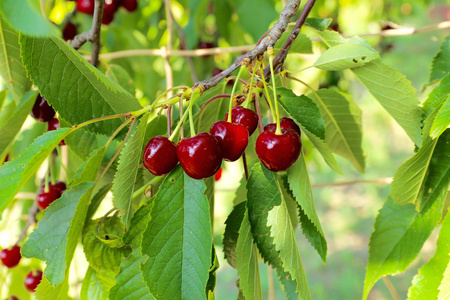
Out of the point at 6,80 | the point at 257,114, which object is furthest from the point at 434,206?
the point at 6,80

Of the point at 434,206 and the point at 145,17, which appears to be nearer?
the point at 434,206

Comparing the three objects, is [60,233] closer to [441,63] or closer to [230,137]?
[230,137]

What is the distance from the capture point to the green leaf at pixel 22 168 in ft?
2.14

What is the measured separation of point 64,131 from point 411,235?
0.69 meters

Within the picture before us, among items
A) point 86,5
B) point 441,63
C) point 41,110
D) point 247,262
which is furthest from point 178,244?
point 86,5

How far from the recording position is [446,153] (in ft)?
2.56

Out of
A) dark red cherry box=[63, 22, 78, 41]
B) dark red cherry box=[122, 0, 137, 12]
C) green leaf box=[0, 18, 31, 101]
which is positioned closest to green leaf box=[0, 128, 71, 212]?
green leaf box=[0, 18, 31, 101]

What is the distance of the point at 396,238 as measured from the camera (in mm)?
881

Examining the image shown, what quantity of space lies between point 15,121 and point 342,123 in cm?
80

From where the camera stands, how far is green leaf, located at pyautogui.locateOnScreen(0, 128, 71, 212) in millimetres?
652

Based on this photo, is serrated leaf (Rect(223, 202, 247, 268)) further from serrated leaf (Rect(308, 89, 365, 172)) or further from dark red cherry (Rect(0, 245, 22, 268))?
dark red cherry (Rect(0, 245, 22, 268))

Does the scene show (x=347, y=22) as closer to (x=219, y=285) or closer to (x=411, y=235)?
(x=219, y=285)

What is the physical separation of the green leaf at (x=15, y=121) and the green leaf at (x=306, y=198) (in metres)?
0.60

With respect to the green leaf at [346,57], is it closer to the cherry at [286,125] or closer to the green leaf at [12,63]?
the cherry at [286,125]
